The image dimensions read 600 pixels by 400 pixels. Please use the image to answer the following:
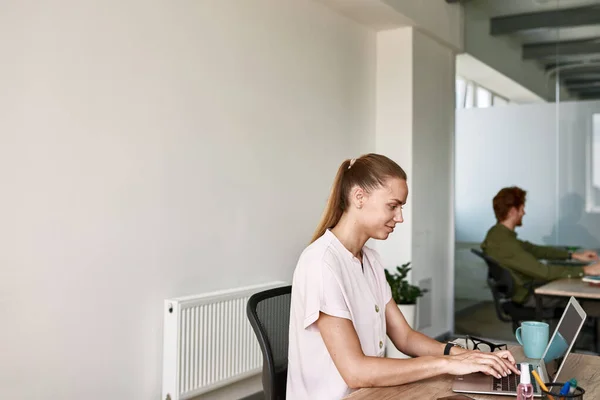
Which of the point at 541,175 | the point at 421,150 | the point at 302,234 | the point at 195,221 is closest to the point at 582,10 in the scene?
the point at 541,175

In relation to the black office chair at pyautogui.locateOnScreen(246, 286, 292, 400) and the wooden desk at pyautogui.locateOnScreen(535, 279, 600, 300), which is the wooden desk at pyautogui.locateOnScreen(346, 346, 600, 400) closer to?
the black office chair at pyautogui.locateOnScreen(246, 286, 292, 400)

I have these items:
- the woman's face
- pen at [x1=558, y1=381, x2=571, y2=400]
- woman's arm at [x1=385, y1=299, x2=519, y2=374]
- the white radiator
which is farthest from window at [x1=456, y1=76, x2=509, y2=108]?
pen at [x1=558, y1=381, x2=571, y2=400]

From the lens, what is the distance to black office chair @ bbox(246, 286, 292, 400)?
2006 millimetres

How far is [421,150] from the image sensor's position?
5.59 metres

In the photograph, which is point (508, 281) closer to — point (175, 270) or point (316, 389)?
point (175, 270)

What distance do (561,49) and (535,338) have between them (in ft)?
13.4

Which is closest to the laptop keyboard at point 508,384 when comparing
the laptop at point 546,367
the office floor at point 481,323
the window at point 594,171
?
the laptop at point 546,367

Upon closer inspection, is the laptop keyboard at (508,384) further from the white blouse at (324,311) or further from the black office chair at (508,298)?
the black office chair at (508,298)

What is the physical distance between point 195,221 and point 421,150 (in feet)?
8.45

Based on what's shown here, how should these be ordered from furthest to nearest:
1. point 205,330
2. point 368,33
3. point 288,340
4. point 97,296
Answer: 1. point 368,33
2. point 205,330
3. point 97,296
4. point 288,340

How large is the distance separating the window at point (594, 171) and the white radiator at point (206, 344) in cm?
298

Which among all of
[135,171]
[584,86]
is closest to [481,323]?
[584,86]

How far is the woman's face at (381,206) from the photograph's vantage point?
2102 millimetres

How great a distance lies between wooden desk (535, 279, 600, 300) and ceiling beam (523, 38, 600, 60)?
233 centimetres
